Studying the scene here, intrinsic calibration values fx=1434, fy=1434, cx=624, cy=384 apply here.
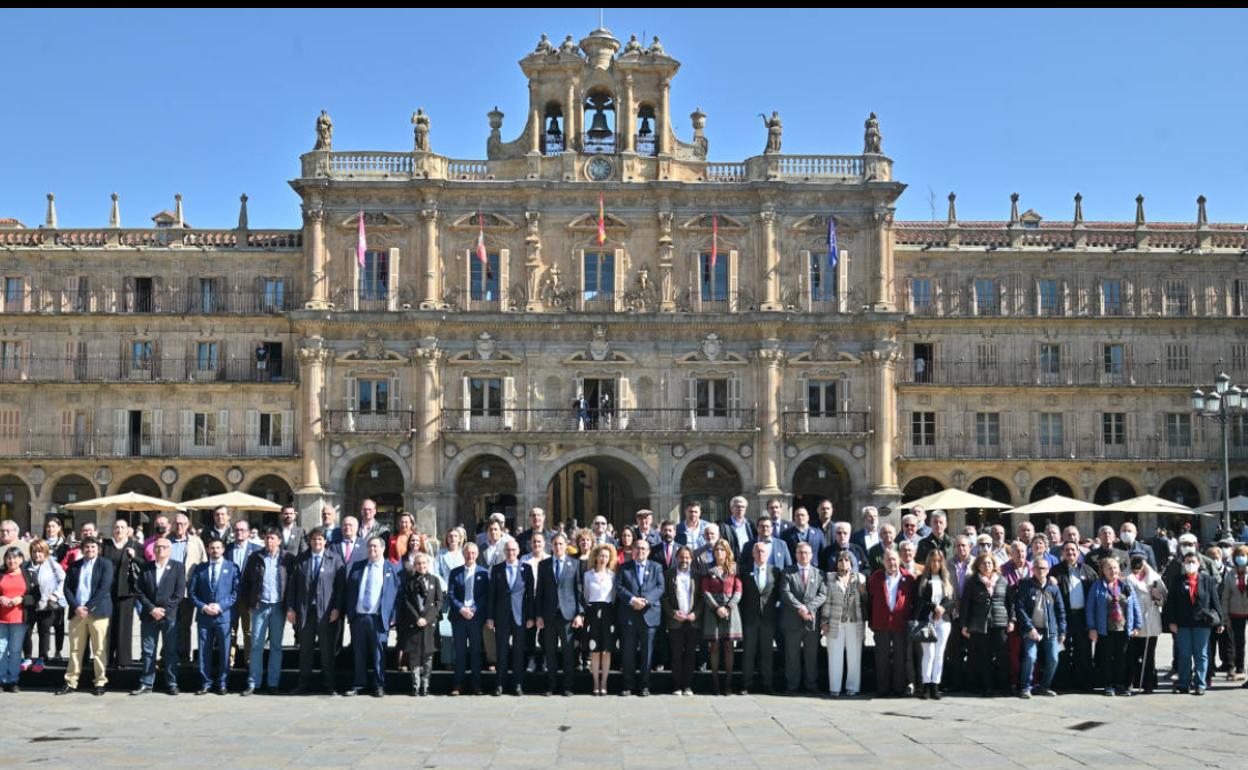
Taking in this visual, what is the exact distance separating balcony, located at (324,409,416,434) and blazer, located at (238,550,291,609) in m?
28.7

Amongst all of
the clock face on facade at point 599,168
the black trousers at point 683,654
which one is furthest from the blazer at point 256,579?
the clock face on facade at point 599,168

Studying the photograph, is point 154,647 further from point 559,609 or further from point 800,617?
point 800,617

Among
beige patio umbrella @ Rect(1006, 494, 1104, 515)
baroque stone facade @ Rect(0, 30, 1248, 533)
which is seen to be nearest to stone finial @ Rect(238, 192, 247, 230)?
baroque stone facade @ Rect(0, 30, 1248, 533)

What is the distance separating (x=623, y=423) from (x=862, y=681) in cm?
2892

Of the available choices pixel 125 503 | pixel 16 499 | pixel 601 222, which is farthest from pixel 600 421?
pixel 16 499

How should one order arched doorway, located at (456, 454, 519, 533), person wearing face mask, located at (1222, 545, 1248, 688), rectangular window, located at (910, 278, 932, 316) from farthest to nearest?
1. rectangular window, located at (910, 278, 932, 316)
2. arched doorway, located at (456, 454, 519, 533)
3. person wearing face mask, located at (1222, 545, 1248, 688)

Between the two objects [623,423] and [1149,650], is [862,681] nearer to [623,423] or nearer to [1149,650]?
[1149,650]

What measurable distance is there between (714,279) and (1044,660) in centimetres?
3102

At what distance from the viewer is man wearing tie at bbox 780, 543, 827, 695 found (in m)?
17.3

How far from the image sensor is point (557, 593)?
17500mm

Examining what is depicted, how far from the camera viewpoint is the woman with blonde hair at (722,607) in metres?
17.2

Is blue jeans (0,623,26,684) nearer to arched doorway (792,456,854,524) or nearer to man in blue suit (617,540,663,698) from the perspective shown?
man in blue suit (617,540,663,698)

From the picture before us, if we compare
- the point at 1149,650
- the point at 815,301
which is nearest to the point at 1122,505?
the point at 815,301

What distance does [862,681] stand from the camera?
18.1m
